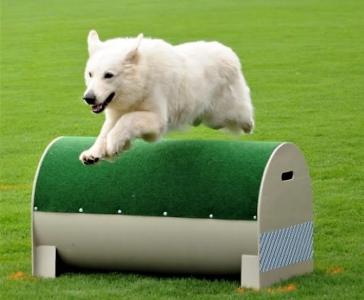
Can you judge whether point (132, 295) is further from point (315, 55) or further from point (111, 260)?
point (315, 55)

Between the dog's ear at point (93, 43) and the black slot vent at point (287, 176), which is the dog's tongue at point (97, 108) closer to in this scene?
the dog's ear at point (93, 43)

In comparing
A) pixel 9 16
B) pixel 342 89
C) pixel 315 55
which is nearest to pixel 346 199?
pixel 342 89

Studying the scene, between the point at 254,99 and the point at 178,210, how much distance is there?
35.0 feet

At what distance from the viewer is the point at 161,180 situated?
8211 mm

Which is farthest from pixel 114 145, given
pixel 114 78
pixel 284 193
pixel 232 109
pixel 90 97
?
pixel 232 109

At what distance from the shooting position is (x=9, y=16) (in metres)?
34.3

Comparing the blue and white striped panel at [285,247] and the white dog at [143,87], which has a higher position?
the white dog at [143,87]

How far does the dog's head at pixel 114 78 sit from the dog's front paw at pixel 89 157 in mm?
275

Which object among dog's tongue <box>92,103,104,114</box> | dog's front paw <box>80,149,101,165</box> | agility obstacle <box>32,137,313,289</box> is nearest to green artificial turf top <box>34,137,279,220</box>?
agility obstacle <box>32,137,313,289</box>

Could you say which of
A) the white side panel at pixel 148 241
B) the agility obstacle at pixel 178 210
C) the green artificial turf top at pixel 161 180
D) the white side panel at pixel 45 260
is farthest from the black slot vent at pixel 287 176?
the white side panel at pixel 45 260

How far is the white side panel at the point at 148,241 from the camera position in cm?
808

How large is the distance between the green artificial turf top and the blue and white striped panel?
0.91 ft

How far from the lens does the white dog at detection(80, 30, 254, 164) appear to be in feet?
25.1

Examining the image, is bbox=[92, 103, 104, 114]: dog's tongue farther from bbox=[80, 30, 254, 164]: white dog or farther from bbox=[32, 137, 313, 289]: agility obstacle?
bbox=[32, 137, 313, 289]: agility obstacle
